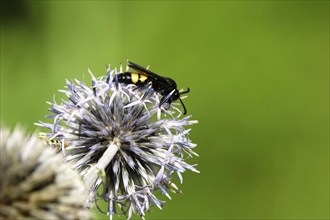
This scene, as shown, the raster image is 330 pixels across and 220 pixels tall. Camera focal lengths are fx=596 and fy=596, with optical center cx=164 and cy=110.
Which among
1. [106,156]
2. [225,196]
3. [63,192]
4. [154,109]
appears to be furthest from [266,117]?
[63,192]

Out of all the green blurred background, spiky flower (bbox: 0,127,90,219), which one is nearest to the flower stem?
spiky flower (bbox: 0,127,90,219)

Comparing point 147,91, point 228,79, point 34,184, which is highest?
point 228,79

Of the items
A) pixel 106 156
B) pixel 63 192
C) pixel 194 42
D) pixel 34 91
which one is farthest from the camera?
pixel 34 91

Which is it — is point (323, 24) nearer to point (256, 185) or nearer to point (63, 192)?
point (256, 185)

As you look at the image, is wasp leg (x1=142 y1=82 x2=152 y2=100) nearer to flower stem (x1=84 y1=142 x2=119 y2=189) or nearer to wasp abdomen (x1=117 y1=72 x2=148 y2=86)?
wasp abdomen (x1=117 y1=72 x2=148 y2=86)

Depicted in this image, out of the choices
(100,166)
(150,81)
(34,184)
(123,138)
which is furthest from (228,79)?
(34,184)

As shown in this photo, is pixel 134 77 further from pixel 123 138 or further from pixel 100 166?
pixel 100 166

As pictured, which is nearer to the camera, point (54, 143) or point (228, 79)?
point (54, 143)

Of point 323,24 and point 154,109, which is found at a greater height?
point 323,24

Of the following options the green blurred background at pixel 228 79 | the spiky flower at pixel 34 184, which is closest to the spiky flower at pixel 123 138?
the spiky flower at pixel 34 184
